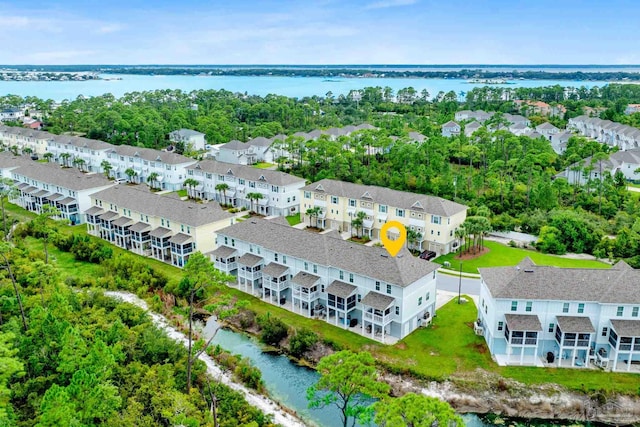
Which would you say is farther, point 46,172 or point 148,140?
point 148,140

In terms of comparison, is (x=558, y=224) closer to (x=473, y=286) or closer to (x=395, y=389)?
(x=473, y=286)

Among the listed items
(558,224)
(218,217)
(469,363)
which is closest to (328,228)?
(218,217)

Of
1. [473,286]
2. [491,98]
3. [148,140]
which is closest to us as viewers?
[473,286]

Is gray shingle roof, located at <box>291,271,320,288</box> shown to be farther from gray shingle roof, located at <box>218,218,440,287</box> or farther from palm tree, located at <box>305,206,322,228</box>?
palm tree, located at <box>305,206,322,228</box>

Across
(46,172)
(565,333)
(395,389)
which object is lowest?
(395,389)

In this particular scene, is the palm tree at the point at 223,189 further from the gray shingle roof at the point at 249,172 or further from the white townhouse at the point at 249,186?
the gray shingle roof at the point at 249,172

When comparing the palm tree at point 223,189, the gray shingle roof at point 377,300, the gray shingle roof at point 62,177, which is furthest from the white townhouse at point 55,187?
the gray shingle roof at point 377,300
